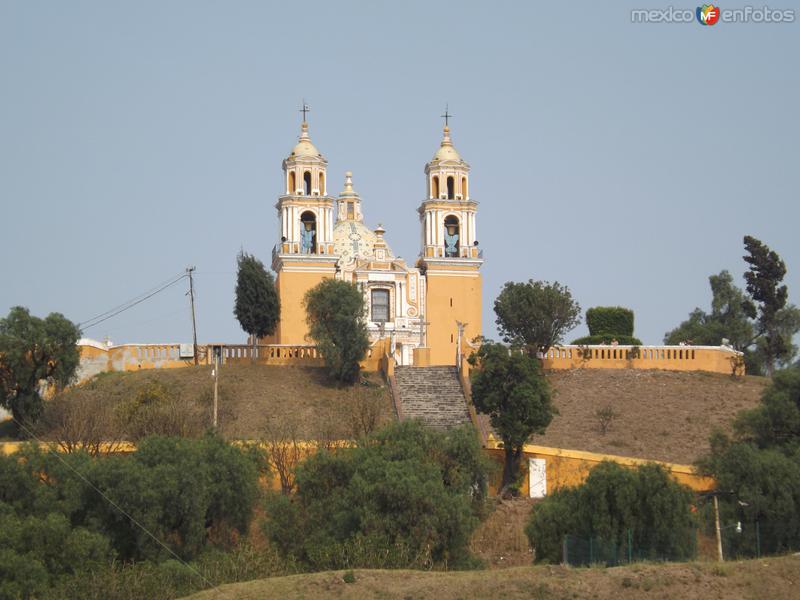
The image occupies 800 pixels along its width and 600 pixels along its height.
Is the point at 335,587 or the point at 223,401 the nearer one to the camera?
the point at 335,587

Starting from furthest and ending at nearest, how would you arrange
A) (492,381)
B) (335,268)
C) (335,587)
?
(335,268)
(492,381)
(335,587)

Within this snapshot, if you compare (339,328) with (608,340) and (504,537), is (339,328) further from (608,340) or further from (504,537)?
(504,537)

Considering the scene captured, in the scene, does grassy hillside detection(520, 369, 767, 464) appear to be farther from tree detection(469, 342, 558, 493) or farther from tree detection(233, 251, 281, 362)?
tree detection(233, 251, 281, 362)

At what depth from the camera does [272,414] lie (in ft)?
172

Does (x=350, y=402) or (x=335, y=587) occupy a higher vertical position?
(x=350, y=402)

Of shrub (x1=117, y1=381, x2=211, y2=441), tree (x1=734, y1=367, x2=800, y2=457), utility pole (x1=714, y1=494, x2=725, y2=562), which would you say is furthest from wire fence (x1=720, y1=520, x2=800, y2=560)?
shrub (x1=117, y1=381, x2=211, y2=441)

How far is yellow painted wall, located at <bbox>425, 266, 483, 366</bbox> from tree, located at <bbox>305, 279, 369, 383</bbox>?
665cm

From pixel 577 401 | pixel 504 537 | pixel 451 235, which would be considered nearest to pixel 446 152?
pixel 451 235

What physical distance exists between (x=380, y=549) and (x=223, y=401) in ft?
57.8

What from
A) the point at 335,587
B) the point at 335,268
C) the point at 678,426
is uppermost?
the point at 335,268

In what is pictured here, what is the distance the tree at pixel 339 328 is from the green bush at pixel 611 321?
9.43 meters

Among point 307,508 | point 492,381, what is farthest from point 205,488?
point 492,381

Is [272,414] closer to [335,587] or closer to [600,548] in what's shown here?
[600,548]

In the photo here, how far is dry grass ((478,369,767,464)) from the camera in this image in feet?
164
